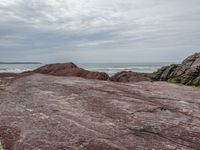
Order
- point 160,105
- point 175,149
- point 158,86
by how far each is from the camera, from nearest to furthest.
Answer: point 175,149, point 160,105, point 158,86

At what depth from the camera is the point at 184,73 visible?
3650 centimetres

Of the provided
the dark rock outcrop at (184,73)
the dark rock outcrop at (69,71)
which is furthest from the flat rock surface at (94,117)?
the dark rock outcrop at (184,73)

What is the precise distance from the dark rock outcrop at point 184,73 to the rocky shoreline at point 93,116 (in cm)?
2403

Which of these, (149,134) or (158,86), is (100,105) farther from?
(158,86)

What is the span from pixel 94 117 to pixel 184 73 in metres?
31.0

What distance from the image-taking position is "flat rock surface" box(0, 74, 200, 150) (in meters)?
6.03

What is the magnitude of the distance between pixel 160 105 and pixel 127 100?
0.95 m

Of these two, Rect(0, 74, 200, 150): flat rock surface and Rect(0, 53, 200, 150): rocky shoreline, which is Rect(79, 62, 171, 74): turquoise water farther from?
Rect(0, 74, 200, 150): flat rock surface

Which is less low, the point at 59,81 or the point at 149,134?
the point at 59,81

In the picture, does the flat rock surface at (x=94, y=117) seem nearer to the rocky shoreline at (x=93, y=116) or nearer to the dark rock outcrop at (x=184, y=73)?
the rocky shoreline at (x=93, y=116)

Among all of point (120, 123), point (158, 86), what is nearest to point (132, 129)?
point (120, 123)

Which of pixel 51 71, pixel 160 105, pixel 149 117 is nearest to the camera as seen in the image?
pixel 149 117

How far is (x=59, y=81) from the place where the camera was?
10.9 m

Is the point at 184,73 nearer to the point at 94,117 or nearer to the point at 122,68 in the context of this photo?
the point at 94,117
